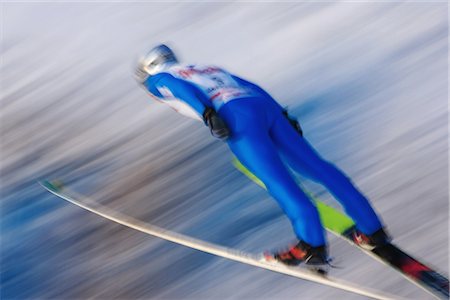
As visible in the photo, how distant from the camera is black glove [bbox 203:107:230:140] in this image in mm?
2789

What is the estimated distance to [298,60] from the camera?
404 centimetres

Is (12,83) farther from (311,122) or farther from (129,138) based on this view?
(311,122)

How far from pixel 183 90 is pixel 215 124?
214 mm

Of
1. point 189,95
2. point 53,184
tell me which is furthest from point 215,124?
point 53,184

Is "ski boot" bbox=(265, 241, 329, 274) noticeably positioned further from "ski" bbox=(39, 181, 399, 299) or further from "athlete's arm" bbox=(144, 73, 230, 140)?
"athlete's arm" bbox=(144, 73, 230, 140)

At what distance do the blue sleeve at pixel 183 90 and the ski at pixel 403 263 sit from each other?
2.24 ft

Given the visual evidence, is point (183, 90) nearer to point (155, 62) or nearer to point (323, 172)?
point (155, 62)

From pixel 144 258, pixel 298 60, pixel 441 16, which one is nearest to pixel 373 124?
pixel 298 60

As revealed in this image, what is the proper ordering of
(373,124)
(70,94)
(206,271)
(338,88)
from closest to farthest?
(206,271), (373,124), (338,88), (70,94)

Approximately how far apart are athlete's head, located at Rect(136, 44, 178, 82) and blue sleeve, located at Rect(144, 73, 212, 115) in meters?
0.08

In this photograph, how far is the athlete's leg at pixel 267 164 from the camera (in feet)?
8.79

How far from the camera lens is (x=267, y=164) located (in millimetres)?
2779

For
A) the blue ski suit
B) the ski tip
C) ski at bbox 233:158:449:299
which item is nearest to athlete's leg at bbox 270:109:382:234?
the blue ski suit

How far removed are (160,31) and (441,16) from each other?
1.51m
